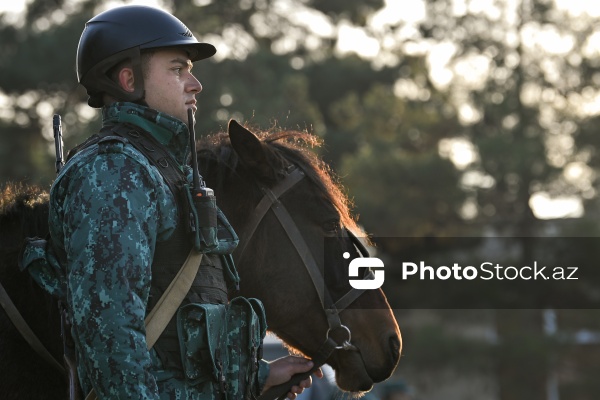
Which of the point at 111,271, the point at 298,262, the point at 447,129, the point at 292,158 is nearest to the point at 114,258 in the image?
the point at 111,271

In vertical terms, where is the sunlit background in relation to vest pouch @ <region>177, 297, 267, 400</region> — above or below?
above

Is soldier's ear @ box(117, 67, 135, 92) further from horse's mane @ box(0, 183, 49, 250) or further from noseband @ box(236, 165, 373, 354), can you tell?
noseband @ box(236, 165, 373, 354)

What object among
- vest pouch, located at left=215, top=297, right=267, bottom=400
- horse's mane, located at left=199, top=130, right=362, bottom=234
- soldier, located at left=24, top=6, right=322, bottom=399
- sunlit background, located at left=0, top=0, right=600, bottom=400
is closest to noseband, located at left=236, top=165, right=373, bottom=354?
horse's mane, located at left=199, top=130, right=362, bottom=234

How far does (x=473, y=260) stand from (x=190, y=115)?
1705 centimetres

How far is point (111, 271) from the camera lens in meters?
3.12

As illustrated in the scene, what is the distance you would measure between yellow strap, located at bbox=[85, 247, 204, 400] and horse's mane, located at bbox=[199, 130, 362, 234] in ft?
3.54

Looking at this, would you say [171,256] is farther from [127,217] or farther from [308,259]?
[308,259]

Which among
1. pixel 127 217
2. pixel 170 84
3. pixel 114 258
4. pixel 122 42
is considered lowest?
pixel 114 258

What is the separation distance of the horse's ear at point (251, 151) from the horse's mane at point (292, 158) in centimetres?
4

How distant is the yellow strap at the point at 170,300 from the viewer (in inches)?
131

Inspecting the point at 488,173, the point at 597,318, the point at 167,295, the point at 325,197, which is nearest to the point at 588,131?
the point at 488,173

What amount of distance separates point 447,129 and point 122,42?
19.0 metres

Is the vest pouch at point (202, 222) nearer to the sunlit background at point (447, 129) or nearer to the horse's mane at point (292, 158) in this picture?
the horse's mane at point (292, 158)

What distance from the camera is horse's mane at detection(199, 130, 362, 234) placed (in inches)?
177
